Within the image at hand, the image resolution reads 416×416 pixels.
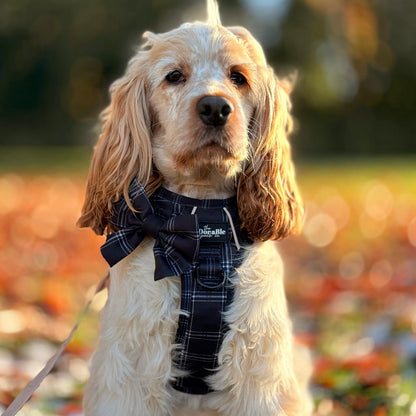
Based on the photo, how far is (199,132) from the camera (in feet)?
9.09

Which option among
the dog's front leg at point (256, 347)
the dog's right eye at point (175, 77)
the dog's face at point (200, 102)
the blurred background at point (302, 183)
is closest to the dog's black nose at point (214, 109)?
the dog's face at point (200, 102)

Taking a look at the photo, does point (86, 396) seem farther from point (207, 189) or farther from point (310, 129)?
point (310, 129)

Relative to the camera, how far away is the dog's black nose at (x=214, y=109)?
2.71m

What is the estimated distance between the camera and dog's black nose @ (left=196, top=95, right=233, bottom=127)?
2707mm

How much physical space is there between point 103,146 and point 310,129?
19.9 m

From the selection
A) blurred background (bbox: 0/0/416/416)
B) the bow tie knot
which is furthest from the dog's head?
blurred background (bbox: 0/0/416/416)

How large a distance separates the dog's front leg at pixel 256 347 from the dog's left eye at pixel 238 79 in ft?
2.47

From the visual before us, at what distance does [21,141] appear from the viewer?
74.9ft

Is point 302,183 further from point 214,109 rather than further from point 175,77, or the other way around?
point 214,109

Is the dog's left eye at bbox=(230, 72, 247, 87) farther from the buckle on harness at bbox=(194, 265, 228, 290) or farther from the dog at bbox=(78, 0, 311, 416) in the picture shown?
the buckle on harness at bbox=(194, 265, 228, 290)

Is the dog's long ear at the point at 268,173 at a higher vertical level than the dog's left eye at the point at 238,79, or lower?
lower

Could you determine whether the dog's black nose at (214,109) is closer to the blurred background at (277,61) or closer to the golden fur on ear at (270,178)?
the golden fur on ear at (270,178)

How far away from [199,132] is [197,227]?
40cm

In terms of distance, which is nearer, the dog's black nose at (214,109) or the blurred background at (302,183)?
the dog's black nose at (214,109)
